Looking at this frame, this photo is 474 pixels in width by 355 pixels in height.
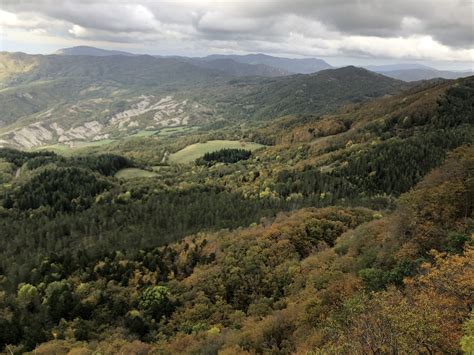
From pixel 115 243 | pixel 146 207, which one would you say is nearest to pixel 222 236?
pixel 115 243

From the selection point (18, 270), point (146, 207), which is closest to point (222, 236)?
point (18, 270)

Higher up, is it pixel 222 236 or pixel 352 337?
pixel 352 337

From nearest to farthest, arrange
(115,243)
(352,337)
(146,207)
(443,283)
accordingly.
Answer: (352,337)
(443,283)
(115,243)
(146,207)

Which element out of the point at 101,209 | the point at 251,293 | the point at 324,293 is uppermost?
the point at 324,293

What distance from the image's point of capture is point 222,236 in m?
126

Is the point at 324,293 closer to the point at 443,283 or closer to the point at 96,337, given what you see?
the point at 443,283

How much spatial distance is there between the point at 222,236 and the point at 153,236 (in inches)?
1620

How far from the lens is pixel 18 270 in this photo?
123562mm

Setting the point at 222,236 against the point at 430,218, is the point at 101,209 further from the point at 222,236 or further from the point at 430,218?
the point at 430,218

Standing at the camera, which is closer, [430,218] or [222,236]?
[430,218]

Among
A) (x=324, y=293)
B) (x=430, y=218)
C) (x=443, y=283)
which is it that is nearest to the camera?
(x=443, y=283)

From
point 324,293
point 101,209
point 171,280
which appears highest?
point 324,293

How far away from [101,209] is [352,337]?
615ft

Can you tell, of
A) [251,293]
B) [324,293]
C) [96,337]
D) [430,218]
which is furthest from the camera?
[251,293]
